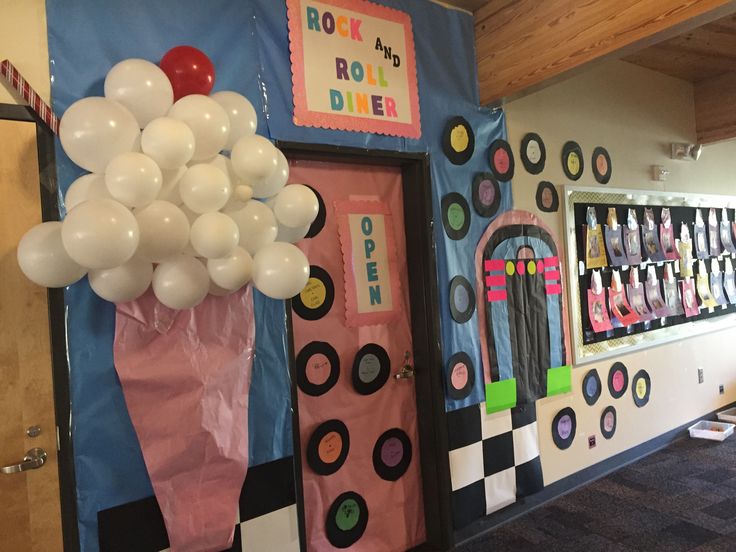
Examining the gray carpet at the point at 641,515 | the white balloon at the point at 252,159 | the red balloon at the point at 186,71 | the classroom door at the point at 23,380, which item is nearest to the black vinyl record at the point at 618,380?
the gray carpet at the point at 641,515

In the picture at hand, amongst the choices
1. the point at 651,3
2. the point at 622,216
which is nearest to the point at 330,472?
the point at 651,3

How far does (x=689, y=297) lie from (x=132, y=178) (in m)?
3.84

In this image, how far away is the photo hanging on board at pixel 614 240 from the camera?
127 inches

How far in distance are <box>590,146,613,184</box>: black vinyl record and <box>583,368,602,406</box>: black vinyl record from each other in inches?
46.7

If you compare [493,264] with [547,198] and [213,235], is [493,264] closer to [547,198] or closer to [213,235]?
[547,198]

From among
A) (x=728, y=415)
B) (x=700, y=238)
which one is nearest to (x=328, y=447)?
(x=700, y=238)

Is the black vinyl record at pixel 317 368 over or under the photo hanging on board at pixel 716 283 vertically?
under

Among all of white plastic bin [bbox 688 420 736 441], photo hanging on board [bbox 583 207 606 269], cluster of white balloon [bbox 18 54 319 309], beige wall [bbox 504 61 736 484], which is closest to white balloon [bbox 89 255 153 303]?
cluster of white balloon [bbox 18 54 319 309]

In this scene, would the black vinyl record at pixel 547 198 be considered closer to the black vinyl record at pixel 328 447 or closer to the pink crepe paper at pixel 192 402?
the black vinyl record at pixel 328 447

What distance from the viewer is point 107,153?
1.31 m

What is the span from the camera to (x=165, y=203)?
1348mm

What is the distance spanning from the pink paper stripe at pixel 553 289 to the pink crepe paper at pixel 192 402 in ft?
5.75

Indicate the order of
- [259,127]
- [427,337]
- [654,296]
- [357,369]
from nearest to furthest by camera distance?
1. [259,127]
2. [357,369]
3. [427,337]
4. [654,296]

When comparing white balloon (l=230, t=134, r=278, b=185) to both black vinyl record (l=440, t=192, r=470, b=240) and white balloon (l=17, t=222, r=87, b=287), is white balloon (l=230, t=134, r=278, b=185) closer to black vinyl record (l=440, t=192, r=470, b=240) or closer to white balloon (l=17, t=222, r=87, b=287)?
white balloon (l=17, t=222, r=87, b=287)
